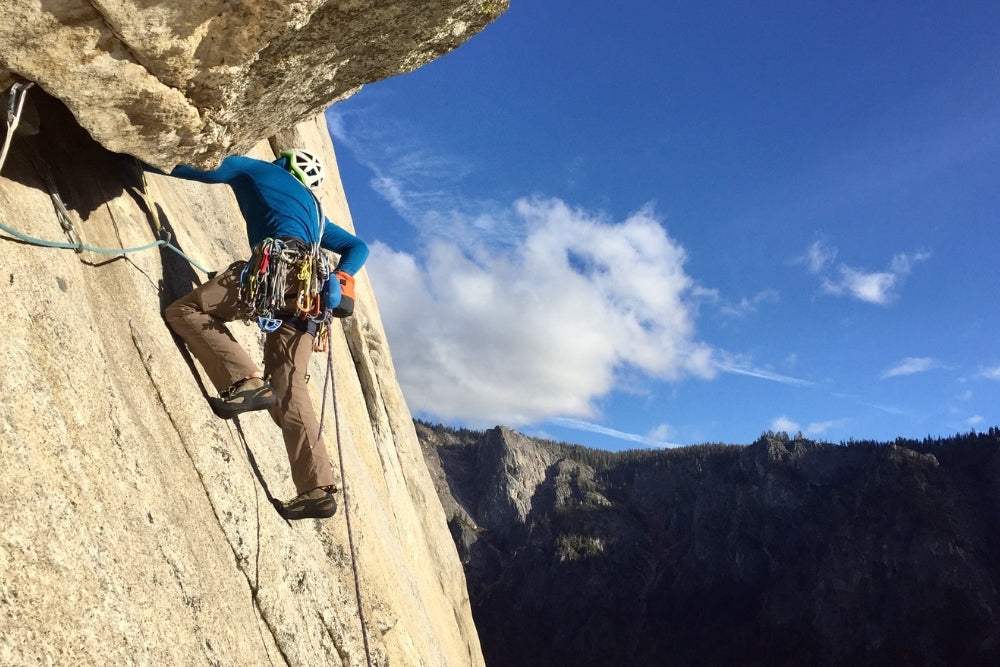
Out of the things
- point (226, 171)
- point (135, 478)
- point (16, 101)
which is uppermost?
point (226, 171)

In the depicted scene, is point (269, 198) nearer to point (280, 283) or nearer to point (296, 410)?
point (280, 283)

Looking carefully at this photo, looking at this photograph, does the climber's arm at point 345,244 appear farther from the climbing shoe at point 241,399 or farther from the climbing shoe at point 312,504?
the climbing shoe at point 312,504

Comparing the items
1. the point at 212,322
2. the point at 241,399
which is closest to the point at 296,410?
the point at 241,399

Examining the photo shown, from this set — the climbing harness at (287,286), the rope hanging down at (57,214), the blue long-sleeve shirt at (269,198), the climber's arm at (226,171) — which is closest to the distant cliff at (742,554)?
the climbing harness at (287,286)

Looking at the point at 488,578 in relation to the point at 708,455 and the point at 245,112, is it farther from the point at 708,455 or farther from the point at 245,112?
the point at 245,112

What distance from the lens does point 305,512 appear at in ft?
17.5

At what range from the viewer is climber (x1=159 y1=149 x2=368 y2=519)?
5.03m

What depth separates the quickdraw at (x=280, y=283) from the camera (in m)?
4.98

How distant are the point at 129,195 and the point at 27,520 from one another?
325 cm

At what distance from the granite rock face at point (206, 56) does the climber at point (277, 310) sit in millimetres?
530

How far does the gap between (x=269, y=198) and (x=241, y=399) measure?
162 centimetres

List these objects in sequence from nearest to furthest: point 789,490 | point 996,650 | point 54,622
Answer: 1. point 54,622
2. point 996,650
3. point 789,490

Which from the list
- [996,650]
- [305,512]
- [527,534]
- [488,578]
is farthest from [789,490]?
[305,512]

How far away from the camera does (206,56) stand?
400cm
